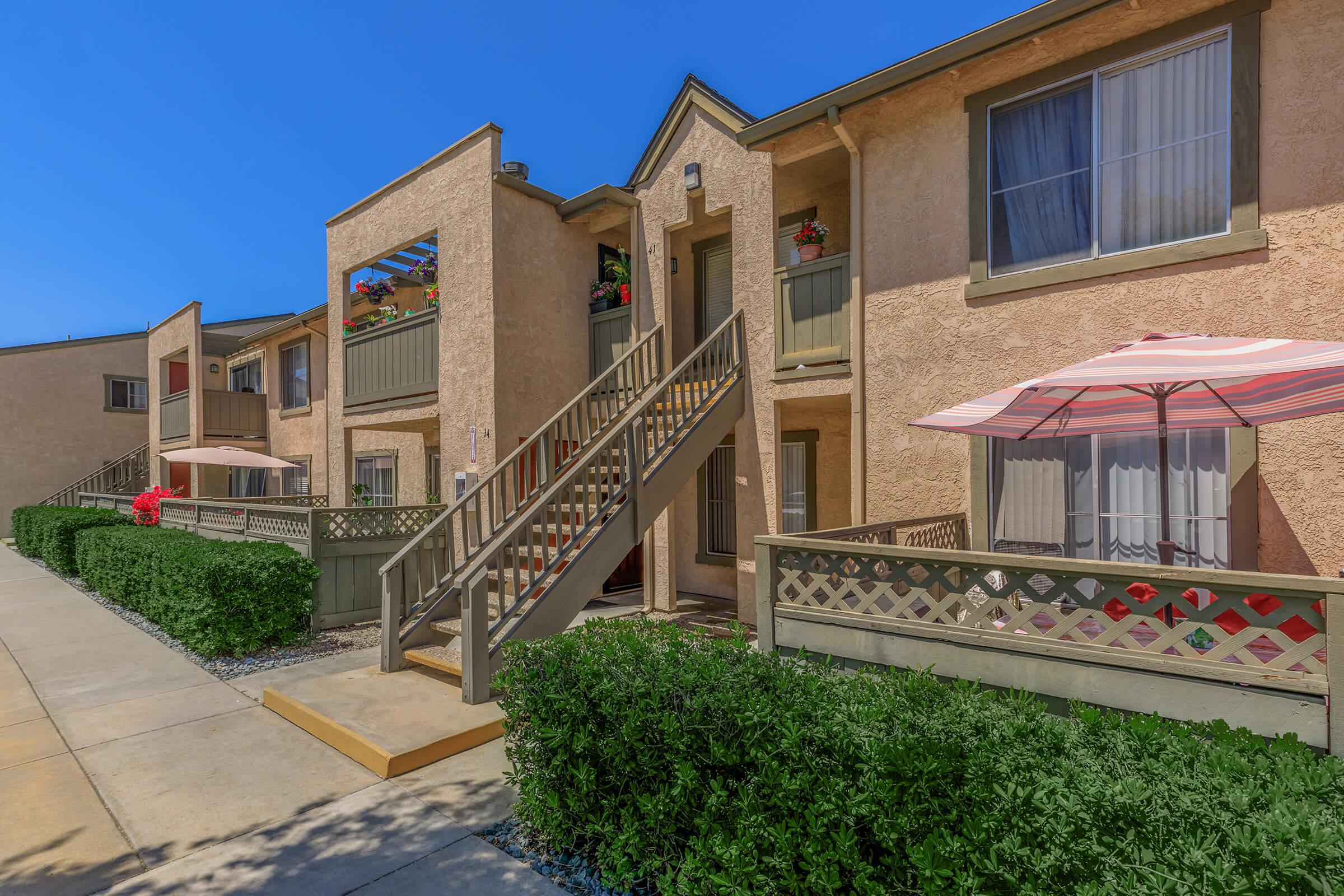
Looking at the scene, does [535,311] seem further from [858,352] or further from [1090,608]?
[1090,608]

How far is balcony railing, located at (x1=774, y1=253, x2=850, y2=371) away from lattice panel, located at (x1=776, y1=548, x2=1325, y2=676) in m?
3.13

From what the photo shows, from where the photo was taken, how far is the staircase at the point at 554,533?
6.00 m

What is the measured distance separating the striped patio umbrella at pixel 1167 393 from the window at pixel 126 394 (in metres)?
28.0

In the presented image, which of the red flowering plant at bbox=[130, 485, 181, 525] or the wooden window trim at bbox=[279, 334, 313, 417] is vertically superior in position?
the wooden window trim at bbox=[279, 334, 313, 417]

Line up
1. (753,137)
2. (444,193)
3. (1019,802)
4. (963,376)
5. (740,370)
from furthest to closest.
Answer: (444,193)
(740,370)
(753,137)
(963,376)
(1019,802)

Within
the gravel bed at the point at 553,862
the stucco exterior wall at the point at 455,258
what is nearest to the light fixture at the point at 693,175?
the stucco exterior wall at the point at 455,258

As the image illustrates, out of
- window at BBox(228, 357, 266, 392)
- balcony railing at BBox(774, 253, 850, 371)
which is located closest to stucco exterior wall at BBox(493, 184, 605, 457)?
balcony railing at BBox(774, 253, 850, 371)

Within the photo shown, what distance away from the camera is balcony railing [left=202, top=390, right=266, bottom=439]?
1761cm

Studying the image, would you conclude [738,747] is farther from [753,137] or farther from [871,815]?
[753,137]

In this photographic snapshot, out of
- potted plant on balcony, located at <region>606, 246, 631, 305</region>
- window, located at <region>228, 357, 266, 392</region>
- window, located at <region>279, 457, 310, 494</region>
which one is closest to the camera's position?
potted plant on balcony, located at <region>606, 246, 631, 305</region>

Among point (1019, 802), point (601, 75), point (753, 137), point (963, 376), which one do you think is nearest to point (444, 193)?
point (753, 137)

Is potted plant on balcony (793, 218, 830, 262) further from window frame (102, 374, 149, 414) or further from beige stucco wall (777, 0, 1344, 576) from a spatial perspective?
window frame (102, 374, 149, 414)

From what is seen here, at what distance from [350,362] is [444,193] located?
12.8 ft

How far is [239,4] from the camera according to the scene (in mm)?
10406
